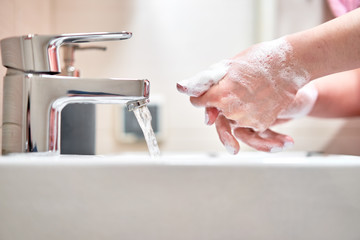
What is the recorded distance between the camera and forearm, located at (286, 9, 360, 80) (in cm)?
50

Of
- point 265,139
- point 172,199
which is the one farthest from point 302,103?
point 172,199

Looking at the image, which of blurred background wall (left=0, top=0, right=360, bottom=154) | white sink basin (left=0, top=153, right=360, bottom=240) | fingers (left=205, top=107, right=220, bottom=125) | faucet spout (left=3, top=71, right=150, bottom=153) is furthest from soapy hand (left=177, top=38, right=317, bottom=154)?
blurred background wall (left=0, top=0, right=360, bottom=154)

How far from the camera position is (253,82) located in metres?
0.53

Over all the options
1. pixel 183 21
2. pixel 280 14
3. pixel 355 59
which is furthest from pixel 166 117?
pixel 355 59

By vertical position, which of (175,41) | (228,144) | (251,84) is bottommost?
(228,144)

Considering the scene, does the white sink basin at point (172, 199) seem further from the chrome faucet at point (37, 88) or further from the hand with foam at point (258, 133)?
the hand with foam at point (258, 133)

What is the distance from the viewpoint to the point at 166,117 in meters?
0.98

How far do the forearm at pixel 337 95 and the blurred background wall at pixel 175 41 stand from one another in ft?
0.71

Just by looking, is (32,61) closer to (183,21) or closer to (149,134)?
(149,134)

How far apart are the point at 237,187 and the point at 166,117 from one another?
672 millimetres

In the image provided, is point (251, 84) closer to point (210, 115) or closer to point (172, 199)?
point (210, 115)

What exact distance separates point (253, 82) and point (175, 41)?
1.68 feet

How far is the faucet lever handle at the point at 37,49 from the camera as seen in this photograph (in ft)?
1.47

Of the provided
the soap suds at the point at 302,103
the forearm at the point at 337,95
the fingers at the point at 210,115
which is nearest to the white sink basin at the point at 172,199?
the fingers at the point at 210,115
